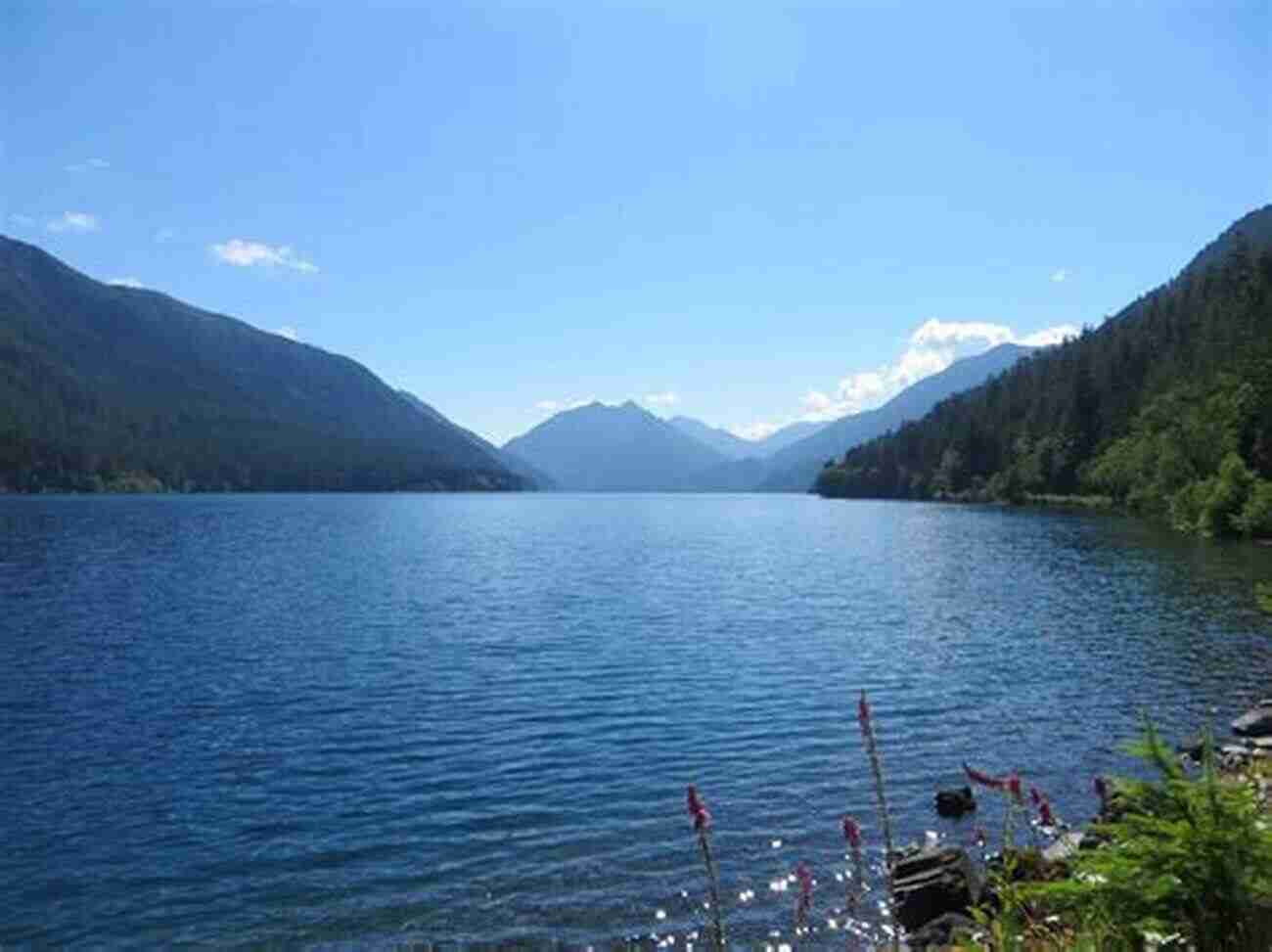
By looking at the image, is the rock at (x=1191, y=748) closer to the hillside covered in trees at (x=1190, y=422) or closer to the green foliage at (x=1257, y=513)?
the green foliage at (x=1257, y=513)

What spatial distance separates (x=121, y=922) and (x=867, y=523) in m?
159

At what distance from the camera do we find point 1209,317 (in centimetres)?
16975

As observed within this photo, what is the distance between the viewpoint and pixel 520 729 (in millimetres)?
35250

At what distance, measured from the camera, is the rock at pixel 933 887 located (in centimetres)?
1998

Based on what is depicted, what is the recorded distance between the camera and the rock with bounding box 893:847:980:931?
1998 centimetres

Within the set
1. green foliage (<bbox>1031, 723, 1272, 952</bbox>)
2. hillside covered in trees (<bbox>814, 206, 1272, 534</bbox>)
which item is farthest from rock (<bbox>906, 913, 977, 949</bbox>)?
hillside covered in trees (<bbox>814, 206, 1272, 534</bbox>)

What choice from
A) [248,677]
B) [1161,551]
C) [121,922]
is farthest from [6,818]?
[1161,551]

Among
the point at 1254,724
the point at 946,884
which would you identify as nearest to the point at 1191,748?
the point at 1254,724

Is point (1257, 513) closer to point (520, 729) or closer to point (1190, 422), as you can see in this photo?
point (1190, 422)

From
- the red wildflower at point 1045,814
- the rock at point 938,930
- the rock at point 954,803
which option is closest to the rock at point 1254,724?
the rock at point 954,803

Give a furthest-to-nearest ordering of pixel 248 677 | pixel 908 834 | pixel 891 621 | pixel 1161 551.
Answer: pixel 1161 551, pixel 891 621, pixel 248 677, pixel 908 834

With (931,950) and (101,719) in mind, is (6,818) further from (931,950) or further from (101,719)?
(931,950)

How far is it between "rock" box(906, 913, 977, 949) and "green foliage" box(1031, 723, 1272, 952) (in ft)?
37.9

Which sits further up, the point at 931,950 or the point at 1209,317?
the point at 1209,317
